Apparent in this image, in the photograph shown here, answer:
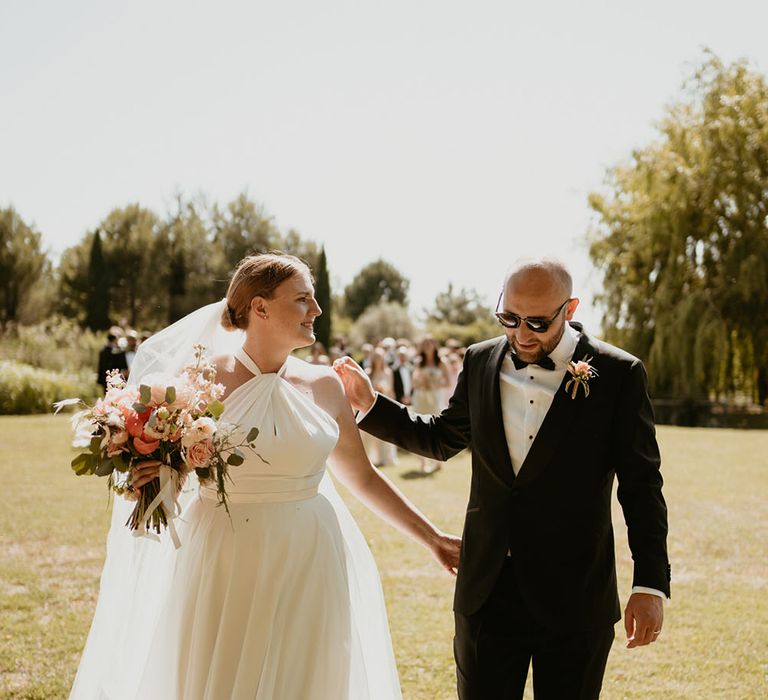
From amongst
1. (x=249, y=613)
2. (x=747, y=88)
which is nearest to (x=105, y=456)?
(x=249, y=613)

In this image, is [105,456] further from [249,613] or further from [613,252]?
[613,252]

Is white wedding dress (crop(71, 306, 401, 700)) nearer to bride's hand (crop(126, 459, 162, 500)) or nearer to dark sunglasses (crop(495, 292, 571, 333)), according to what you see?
bride's hand (crop(126, 459, 162, 500))

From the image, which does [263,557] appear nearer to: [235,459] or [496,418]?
[235,459]

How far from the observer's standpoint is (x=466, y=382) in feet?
11.7

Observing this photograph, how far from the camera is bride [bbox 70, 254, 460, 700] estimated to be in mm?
3230

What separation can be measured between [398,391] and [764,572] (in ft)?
30.8

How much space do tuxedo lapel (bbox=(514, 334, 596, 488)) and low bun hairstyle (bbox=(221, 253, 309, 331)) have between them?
1322 millimetres

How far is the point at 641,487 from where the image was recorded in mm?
3002

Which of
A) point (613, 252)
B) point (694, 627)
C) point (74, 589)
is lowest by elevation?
point (74, 589)

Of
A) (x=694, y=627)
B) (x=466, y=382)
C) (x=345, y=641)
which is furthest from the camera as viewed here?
(x=694, y=627)

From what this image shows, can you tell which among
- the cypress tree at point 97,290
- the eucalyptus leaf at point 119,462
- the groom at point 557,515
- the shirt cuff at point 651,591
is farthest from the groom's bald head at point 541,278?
the cypress tree at point 97,290

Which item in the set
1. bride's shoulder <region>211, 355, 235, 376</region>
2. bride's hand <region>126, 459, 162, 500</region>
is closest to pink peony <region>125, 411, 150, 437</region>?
bride's hand <region>126, 459, 162, 500</region>

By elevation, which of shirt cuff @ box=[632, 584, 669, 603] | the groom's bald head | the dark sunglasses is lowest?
shirt cuff @ box=[632, 584, 669, 603]

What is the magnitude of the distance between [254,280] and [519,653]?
1.93 meters
